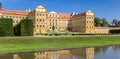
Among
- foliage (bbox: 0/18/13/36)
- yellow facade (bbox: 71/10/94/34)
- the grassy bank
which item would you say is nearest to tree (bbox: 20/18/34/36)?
foliage (bbox: 0/18/13/36)

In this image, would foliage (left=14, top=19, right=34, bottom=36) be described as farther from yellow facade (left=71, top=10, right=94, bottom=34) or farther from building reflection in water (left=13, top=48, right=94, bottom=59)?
yellow facade (left=71, top=10, right=94, bottom=34)

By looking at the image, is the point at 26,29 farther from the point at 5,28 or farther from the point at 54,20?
the point at 54,20

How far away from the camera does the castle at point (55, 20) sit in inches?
3046

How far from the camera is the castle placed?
77.4m

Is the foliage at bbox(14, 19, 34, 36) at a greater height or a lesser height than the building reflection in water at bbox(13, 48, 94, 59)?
greater

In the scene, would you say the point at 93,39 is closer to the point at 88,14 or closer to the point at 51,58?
the point at 51,58

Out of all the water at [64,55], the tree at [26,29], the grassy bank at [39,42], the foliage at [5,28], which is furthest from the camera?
the tree at [26,29]

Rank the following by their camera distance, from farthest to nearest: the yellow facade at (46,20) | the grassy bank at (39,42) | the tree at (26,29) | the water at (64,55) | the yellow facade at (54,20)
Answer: the yellow facade at (54,20) < the yellow facade at (46,20) < the tree at (26,29) < the grassy bank at (39,42) < the water at (64,55)

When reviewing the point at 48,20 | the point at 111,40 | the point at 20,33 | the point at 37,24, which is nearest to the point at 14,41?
the point at 20,33

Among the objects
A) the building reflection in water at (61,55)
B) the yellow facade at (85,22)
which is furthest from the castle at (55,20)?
the building reflection in water at (61,55)

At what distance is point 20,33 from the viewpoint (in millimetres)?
44531

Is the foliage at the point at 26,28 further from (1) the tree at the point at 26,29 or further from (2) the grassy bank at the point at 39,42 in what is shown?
(2) the grassy bank at the point at 39,42

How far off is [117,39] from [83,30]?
39704 millimetres

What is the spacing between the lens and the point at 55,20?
92875 millimetres
